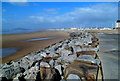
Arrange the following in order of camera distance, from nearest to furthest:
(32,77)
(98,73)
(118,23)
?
(98,73)
(32,77)
(118,23)

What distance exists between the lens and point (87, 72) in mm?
1619

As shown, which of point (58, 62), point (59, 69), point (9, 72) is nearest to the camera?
point (59, 69)

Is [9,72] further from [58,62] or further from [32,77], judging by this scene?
[58,62]

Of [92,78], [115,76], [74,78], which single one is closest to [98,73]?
[92,78]

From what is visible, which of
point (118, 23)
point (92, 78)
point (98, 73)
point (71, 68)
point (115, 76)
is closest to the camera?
point (115, 76)

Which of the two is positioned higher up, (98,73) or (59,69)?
(98,73)

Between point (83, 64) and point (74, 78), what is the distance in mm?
416

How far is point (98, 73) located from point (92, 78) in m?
0.20

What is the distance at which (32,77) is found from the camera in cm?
201

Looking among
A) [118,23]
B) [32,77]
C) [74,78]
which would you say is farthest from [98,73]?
[118,23]

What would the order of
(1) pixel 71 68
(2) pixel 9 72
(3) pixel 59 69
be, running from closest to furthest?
(1) pixel 71 68 → (3) pixel 59 69 → (2) pixel 9 72

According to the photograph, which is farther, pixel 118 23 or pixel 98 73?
pixel 118 23

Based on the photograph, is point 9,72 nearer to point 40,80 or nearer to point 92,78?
point 40,80

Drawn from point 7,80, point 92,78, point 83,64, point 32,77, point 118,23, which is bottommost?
point 7,80
